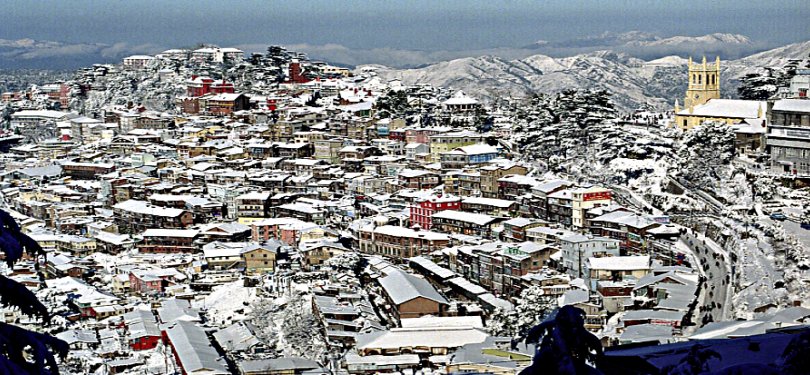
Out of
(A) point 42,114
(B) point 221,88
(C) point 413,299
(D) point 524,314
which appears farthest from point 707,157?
(A) point 42,114

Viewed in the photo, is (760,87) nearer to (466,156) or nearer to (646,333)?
(466,156)

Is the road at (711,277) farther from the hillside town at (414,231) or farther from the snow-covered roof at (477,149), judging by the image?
the snow-covered roof at (477,149)

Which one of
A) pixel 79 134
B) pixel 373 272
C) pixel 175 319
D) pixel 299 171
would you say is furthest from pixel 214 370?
pixel 79 134

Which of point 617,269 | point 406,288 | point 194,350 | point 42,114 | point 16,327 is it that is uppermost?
point 16,327

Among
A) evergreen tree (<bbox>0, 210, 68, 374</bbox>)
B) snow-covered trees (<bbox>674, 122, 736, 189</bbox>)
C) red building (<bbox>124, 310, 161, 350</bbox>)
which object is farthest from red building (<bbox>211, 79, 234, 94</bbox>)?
evergreen tree (<bbox>0, 210, 68, 374</bbox>)

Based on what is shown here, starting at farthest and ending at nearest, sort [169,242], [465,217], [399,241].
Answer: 1. [169,242]
2. [465,217]
3. [399,241]

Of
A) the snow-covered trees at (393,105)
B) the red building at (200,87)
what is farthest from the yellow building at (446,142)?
the red building at (200,87)
